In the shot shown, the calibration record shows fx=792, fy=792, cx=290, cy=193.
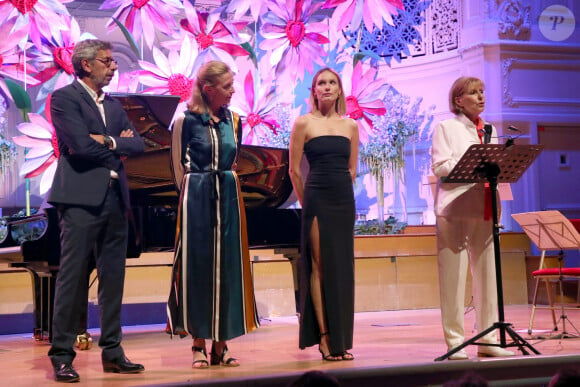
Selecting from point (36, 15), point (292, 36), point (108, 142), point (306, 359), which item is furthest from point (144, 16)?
point (306, 359)

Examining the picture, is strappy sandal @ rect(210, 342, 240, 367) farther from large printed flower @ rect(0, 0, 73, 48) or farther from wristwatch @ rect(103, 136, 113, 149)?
large printed flower @ rect(0, 0, 73, 48)

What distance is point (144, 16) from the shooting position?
5.04 meters

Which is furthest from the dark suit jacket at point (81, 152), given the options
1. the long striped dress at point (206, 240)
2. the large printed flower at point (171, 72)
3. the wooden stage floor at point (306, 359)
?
the large printed flower at point (171, 72)

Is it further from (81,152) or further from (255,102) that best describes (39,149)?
(255,102)

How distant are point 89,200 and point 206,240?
669mm

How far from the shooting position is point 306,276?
4.38m

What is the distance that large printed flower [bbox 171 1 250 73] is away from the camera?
5.37 meters

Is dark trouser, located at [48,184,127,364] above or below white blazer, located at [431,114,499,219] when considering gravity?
below

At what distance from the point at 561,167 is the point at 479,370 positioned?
815 centimetres

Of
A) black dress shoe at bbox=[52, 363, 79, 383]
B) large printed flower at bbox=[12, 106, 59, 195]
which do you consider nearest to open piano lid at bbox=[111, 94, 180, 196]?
large printed flower at bbox=[12, 106, 59, 195]

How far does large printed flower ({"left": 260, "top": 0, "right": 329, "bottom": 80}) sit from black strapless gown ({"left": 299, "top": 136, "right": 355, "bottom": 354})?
1.19 meters

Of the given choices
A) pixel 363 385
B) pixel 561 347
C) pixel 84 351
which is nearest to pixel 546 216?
pixel 561 347

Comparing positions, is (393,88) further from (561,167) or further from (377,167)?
(561,167)

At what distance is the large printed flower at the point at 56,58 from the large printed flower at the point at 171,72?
1.83 feet
